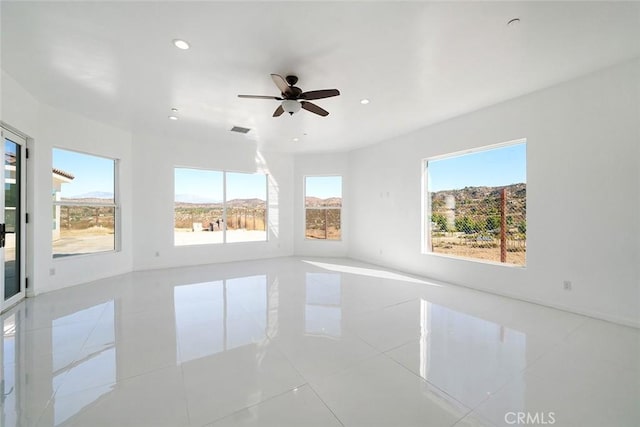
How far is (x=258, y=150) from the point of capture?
675cm

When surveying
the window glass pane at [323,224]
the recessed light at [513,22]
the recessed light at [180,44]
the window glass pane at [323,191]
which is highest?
the recessed light at [513,22]

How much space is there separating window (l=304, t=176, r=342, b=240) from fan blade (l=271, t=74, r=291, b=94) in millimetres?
4344

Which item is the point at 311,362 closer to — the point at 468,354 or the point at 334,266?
the point at 468,354

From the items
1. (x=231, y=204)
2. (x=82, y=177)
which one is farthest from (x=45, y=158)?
(x=231, y=204)

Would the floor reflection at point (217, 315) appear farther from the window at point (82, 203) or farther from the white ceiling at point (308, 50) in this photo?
the white ceiling at point (308, 50)

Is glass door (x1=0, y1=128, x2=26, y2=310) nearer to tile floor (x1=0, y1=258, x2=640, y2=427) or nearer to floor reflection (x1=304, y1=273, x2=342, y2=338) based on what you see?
tile floor (x1=0, y1=258, x2=640, y2=427)

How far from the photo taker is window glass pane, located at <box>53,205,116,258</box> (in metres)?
4.32

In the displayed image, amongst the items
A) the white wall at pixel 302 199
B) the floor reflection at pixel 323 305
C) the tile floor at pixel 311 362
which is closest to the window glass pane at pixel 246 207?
the white wall at pixel 302 199

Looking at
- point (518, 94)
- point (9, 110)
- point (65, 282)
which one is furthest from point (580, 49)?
point (65, 282)

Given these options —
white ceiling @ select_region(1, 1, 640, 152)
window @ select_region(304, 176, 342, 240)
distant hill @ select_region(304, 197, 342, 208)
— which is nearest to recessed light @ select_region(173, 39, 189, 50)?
white ceiling @ select_region(1, 1, 640, 152)

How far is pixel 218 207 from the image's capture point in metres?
6.44

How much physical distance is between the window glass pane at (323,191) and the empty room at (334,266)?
1.55 meters

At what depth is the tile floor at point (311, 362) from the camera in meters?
1.64

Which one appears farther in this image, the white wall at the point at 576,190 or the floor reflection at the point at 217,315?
the white wall at the point at 576,190
